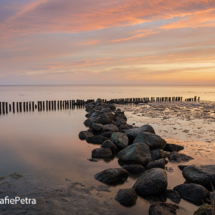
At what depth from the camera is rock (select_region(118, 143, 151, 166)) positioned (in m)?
7.64

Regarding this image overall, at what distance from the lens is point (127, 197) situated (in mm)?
5336

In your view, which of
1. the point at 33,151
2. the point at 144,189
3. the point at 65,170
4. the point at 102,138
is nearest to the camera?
the point at 144,189

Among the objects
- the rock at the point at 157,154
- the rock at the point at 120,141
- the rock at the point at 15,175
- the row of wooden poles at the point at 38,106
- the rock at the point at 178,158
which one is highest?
the row of wooden poles at the point at 38,106

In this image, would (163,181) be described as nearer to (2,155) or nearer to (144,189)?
(144,189)

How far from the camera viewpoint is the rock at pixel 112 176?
6.36 meters

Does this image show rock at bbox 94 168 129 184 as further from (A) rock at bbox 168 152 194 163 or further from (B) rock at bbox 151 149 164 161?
(A) rock at bbox 168 152 194 163

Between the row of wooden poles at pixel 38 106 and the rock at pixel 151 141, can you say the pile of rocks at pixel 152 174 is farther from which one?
the row of wooden poles at pixel 38 106

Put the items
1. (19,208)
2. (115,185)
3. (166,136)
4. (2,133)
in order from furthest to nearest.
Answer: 1. (2,133)
2. (166,136)
3. (115,185)
4. (19,208)

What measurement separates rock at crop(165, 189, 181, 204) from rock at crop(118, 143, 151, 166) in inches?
76.2

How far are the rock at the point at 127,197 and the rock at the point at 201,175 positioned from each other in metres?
2.07

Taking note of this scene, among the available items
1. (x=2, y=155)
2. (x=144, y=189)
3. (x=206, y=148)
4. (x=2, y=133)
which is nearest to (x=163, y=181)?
(x=144, y=189)

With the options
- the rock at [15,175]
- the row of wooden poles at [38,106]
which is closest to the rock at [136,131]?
the rock at [15,175]

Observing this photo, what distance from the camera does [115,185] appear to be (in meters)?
6.25

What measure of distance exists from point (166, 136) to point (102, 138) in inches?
156
